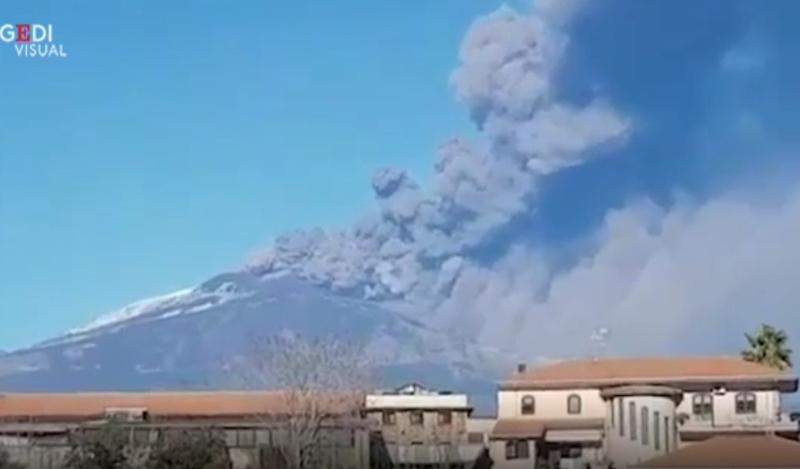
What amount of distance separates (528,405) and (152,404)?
1426cm

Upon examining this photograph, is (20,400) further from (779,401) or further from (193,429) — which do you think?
(779,401)

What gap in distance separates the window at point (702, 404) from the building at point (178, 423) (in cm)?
1189

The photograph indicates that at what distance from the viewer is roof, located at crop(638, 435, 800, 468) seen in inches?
1623

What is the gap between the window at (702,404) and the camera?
59031 millimetres

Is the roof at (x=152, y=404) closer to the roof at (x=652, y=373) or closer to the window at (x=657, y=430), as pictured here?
the roof at (x=652, y=373)

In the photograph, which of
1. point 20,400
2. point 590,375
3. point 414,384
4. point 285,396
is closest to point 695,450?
point 590,375

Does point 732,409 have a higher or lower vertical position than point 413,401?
lower

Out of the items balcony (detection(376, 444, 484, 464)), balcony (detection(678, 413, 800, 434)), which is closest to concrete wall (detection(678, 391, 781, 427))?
balcony (detection(678, 413, 800, 434))

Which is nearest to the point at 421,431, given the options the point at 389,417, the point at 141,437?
the point at 389,417

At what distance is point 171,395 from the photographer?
63.9 metres

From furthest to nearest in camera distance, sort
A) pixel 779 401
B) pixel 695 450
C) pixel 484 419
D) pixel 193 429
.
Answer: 1. pixel 484 419
2. pixel 779 401
3. pixel 193 429
4. pixel 695 450

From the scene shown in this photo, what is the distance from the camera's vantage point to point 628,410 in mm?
58281

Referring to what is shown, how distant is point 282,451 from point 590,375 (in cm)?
1188

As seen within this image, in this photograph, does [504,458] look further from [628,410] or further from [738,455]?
[738,455]
